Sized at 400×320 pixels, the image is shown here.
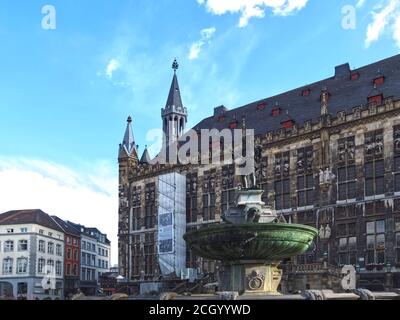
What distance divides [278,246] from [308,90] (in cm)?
3222

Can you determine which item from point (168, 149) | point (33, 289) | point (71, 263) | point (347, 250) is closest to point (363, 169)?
point (347, 250)

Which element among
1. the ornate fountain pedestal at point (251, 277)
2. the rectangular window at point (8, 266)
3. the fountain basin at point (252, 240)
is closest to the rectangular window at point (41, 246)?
the rectangular window at point (8, 266)

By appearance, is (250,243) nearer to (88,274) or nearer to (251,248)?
(251,248)

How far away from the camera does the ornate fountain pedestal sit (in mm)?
14094

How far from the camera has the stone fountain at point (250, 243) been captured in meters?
12.9

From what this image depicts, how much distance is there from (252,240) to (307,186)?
2443 cm

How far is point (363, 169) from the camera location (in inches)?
1329

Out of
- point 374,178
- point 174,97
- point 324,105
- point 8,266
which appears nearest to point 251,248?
point 374,178

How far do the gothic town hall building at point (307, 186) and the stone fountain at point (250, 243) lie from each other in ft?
32.4

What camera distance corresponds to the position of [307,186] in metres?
36.7

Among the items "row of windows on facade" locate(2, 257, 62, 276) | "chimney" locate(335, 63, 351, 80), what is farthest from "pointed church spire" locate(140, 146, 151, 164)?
"row of windows on facade" locate(2, 257, 62, 276)

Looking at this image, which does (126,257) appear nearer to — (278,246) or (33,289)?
(33,289)

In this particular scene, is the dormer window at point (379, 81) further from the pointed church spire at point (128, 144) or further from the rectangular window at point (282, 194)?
the pointed church spire at point (128, 144)

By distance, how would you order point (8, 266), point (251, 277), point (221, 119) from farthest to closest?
A: point (8, 266) → point (221, 119) → point (251, 277)
